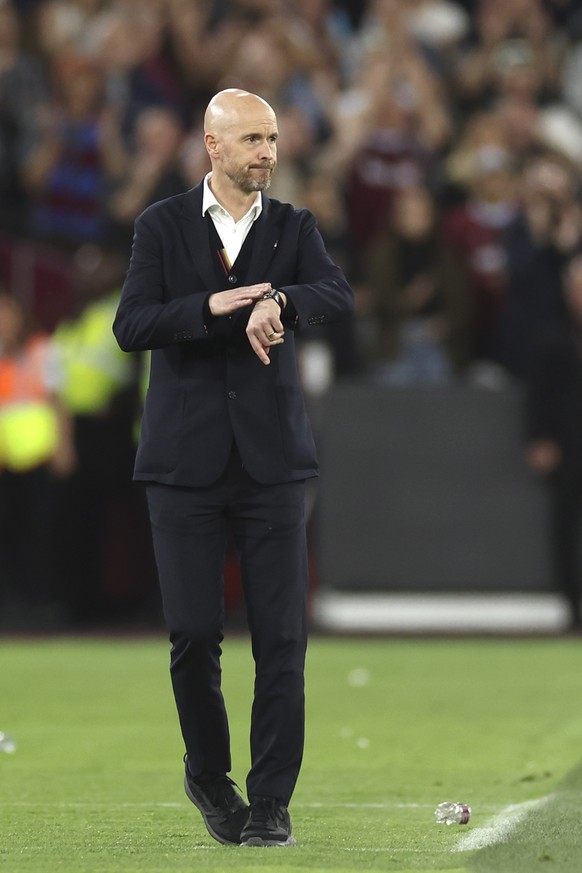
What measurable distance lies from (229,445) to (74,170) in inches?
354

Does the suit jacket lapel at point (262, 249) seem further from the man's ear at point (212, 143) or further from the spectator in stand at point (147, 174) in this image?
the spectator in stand at point (147, 174)

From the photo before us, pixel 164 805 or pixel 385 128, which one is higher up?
pixel 385 128

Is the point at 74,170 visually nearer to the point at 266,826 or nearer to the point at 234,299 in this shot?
the point at 234,299

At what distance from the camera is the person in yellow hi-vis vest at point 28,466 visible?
12.8 metres

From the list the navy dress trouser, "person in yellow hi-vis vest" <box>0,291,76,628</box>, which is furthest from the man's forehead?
"person in yellow hi-vis vest" <box>0,291,76,628</box>

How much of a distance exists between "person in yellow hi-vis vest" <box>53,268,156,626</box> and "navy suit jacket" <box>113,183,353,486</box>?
298 inches

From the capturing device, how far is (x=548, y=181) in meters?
13.0

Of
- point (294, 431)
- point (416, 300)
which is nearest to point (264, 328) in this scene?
point (294, 431)

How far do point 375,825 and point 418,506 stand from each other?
7589 mm

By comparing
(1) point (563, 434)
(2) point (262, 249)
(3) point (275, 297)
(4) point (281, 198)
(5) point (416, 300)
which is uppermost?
(4) point (281, 198)

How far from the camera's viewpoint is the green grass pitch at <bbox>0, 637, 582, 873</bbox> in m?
4.95

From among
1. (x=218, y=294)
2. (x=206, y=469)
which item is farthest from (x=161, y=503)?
(x=218, y=294)

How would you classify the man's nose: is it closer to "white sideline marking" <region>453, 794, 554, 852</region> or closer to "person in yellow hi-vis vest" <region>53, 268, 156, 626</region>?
"white sideline marking" <region>453, 794, 554, 852</region>

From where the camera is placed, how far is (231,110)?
4969 mm
